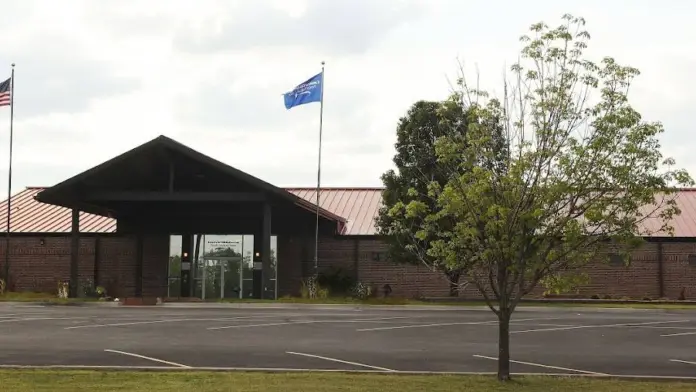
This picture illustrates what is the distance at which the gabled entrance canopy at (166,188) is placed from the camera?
3294 centimetres

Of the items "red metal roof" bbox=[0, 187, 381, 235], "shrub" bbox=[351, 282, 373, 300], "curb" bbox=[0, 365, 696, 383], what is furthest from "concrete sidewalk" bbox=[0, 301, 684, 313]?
"curb" bbox=[0, 365, 696, 383]

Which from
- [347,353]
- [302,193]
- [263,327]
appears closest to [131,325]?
[263,327]

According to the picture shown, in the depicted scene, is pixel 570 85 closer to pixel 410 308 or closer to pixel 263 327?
pixel 263 327

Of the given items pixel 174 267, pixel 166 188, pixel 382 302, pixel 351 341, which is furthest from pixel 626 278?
pixel 351 341

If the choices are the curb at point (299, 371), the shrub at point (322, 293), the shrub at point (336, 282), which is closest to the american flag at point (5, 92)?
the shrub at point (336, 282)

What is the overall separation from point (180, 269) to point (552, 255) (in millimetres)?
30295

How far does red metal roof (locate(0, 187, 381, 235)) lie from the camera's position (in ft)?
131

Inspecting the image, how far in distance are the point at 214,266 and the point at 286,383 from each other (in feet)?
92.4

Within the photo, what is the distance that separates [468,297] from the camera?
123 feet

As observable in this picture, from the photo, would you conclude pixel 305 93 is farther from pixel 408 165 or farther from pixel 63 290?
pixel 63 290

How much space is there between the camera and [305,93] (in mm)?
34312

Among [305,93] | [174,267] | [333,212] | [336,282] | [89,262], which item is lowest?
[336,282]

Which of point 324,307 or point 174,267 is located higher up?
point 174,267

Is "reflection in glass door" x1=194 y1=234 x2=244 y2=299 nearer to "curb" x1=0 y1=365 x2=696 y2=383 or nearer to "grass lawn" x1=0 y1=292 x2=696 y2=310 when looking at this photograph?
"grass lawn" x1=0 y1=292 x2=696 y2=310
